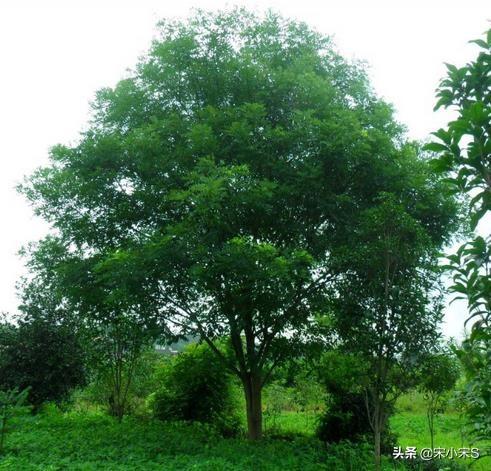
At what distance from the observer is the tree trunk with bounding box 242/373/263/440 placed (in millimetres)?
11363

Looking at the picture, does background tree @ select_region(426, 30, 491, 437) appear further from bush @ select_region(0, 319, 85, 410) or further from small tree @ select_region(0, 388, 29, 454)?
bush @ select_region(0, 319, 85, 410)

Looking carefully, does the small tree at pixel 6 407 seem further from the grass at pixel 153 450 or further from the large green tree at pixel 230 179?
the large green tree at pixel 230 179

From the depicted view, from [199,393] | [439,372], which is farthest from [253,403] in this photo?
[439,372]

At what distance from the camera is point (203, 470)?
751 cm

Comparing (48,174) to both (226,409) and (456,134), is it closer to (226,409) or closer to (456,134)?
(226,409)

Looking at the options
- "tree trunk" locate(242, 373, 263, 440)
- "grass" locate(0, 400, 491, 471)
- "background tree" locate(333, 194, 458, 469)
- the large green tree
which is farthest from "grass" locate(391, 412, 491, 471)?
the large green tree

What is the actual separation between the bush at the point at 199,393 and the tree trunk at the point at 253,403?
102 inches

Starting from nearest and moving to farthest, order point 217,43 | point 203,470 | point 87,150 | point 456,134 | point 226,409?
point 456,134 → point 203,470 → point 87,150 → point 217,43 → point 226,409

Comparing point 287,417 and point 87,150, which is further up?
point 87,150

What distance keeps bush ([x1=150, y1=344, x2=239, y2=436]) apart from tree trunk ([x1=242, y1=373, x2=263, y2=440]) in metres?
2.59

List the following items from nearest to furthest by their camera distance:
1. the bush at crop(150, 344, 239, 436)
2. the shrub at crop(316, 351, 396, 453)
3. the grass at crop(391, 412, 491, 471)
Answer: the grass at crop(391, 412, 491, 471) → the shrub at crop(316, 351, 396, 453) → the bush at crop(150, 344, 239, 436)

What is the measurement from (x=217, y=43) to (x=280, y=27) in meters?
1.60

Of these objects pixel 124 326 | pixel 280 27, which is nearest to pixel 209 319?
pixel 124 326

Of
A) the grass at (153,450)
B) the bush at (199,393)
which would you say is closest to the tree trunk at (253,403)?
the grass at (153,450)
